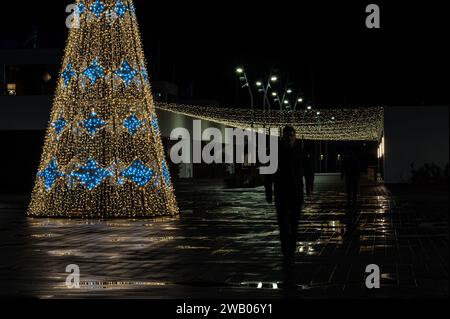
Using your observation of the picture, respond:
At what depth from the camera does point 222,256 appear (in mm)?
12391

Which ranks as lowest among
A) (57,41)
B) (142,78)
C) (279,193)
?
(279,193)

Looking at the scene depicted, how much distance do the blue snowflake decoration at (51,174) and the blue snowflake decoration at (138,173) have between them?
60.4 inches

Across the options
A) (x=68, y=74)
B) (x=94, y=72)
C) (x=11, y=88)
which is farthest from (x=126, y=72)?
(x=11, y=88)

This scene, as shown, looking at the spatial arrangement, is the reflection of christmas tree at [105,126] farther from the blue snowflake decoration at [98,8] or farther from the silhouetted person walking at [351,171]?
the silhouetted person walking at [351,171]

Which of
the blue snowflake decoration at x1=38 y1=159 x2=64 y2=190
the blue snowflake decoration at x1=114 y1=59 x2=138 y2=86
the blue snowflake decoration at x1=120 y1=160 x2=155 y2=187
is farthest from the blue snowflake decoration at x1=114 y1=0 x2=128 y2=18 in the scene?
the blue snowflake decoration at x1=38 y1=159 x2=64 y2=190

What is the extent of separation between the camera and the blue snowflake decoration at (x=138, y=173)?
19.7 metres

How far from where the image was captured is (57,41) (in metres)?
52.2

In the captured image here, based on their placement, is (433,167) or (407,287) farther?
(433,167)

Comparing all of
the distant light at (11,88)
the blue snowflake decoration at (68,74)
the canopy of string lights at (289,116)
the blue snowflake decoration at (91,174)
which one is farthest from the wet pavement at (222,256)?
the distant light at (11,88)

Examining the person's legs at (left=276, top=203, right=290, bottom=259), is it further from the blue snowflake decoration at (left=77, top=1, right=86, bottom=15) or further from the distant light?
the distant light

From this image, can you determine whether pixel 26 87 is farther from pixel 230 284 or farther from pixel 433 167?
pixel 230 284

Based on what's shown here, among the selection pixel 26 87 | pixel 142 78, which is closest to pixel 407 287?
pixel 142 78

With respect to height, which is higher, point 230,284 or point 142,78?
point 142,78
